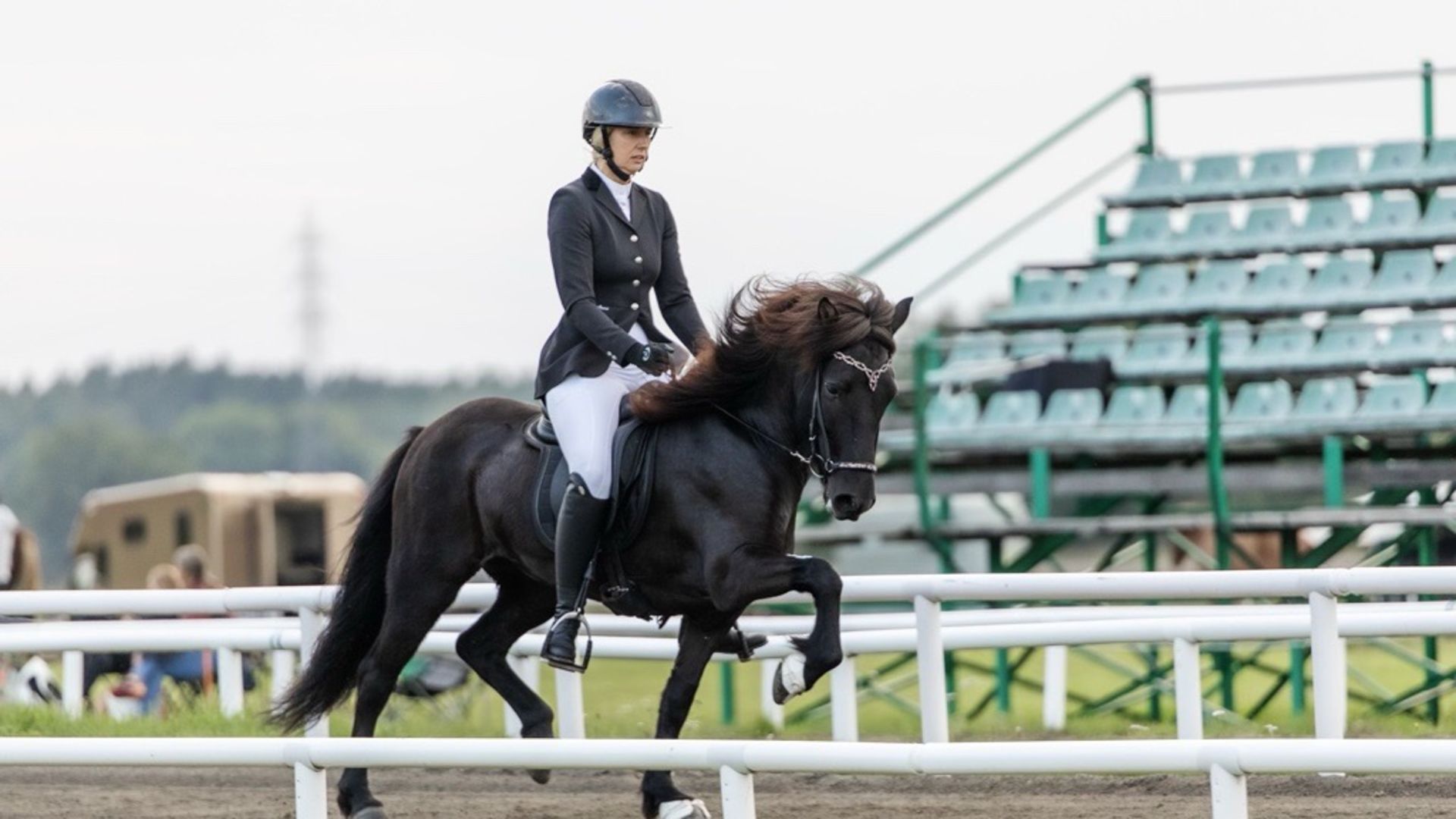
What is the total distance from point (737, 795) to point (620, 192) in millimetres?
2617

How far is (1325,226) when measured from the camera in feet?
60.1

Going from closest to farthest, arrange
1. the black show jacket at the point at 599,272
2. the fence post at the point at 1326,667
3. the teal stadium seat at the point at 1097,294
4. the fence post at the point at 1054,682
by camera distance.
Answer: the black show jacket at the point at 599,272 → the fence post at the point at 1326,667 → the fence post at the point at 1054,682 → the teal stadium seat at the point at 1097,294

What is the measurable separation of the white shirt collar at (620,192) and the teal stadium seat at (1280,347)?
956 centimetres

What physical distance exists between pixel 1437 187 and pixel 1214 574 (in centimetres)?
1031

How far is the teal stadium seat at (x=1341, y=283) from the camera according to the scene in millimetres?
17344

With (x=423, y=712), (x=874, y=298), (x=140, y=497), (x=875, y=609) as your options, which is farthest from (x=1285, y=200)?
(x=140, y=497)

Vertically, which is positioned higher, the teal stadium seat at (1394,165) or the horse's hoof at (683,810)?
the teal stadium seat at (1394,165)

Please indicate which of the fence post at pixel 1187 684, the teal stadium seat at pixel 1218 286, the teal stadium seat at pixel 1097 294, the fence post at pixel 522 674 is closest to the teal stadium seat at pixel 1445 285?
the teal stadium seat at pixel 1218 286

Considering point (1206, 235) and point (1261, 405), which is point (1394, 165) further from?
point (1261, 405)

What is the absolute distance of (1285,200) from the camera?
18.8 meters

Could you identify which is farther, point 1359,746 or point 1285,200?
point 1285,200

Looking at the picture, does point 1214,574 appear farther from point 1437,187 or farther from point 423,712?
point 1437,187

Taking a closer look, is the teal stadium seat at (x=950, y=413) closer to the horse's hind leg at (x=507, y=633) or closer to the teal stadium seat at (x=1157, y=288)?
the teal stadium seat at (x=1157, y=288)

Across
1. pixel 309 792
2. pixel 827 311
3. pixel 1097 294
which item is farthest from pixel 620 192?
pixel 1097 294
